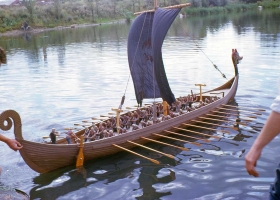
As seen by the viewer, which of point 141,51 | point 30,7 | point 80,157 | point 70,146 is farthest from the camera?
point 30,7

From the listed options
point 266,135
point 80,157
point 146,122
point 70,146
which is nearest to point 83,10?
point 146,122

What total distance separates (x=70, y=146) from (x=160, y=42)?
449 centimetres

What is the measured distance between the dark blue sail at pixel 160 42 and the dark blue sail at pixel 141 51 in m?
0.76

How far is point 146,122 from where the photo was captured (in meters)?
10.8

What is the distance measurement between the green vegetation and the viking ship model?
51878 mm

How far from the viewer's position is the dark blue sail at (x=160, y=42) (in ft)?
36.3

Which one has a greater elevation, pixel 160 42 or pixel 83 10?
pixel 83 10

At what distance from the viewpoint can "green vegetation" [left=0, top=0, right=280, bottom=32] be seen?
65250 millimetres

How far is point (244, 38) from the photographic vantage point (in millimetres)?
33406

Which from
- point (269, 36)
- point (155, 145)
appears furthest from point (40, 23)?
point (155, 145)

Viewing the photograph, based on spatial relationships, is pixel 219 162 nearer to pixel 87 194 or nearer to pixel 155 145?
pixel 155 145

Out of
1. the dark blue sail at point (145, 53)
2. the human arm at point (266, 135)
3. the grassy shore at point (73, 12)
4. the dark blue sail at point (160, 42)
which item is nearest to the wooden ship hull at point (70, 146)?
the dark blue sail at point (160, 42)

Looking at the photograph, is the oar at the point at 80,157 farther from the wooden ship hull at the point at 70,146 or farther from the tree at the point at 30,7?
the tree at the point at 30,7

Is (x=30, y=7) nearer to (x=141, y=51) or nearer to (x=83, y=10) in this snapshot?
(x=83, y=10)
